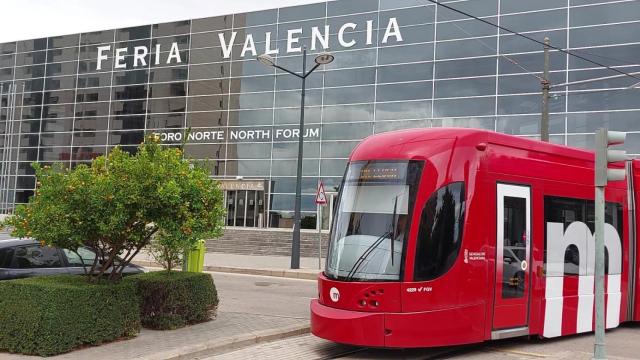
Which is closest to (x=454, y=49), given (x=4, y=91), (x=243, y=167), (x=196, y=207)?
(x=243, y=167)

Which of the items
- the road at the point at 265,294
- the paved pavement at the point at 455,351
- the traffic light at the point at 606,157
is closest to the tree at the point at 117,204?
the paved pavement at the point at 455,351

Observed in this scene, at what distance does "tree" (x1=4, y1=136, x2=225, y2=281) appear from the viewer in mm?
7809

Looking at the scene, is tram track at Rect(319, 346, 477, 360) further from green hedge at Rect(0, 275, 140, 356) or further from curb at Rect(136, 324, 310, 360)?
green hedge at Rect(0, 275, 140, 356)

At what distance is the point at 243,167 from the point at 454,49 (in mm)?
15446

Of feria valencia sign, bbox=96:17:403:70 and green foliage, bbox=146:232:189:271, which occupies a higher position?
feria valencia sign, bbox=96:17:403:70

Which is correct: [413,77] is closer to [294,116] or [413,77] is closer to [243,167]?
[294,116]

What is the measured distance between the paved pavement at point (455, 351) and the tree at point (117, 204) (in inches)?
75.0

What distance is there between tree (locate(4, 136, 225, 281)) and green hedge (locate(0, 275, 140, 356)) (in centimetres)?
63

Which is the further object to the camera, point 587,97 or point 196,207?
point 587,97

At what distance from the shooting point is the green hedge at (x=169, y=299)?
9.31m

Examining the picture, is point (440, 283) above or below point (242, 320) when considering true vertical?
above

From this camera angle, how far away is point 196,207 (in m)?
8.47

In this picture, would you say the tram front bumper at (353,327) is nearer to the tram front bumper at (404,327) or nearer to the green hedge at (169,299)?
the tram front bumper at (404,327)

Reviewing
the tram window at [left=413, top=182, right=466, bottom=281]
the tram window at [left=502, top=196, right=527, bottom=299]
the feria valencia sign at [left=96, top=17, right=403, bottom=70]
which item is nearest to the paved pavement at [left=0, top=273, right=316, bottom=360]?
the tram window at [left=413, top=182, right=466, bottom=281]
